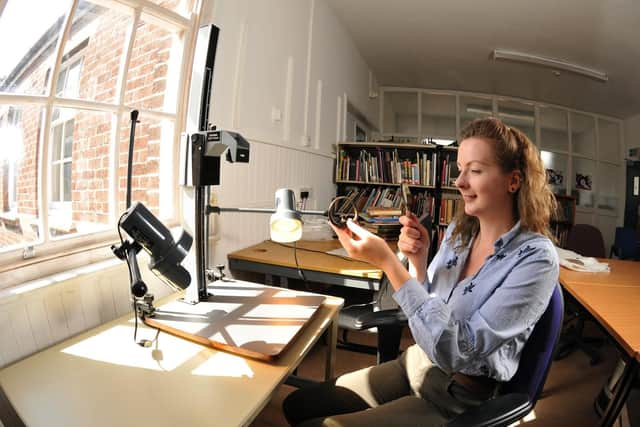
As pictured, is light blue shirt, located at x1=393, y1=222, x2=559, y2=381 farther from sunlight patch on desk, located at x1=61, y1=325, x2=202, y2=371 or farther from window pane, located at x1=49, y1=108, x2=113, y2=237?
window pane, located at x1=49, y1=108, x2=113, y2=237

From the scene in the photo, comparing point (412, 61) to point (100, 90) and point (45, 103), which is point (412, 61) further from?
point (45, 103)

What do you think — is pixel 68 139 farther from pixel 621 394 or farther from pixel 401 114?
pixel 401 114

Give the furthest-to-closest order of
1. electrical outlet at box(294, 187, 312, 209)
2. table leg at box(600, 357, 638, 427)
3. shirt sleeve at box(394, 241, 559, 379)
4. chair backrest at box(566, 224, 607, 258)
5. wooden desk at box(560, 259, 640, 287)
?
chair backrest at box(566, 224, 607, 258)
electrical outlet at box(294, 187, 312, 209)
wooden desk at box(560, 259, 640, 287)
table leg at box(600, 357, 638, 427)
shirt sleeve at box(394, 241, 559, 379)

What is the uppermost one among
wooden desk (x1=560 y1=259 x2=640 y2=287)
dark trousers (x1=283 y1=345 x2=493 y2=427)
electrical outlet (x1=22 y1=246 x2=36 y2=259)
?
electrical outlet (x1=22 y1=246 x2=36 y2=259)

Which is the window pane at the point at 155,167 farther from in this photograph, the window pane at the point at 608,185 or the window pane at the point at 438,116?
the window pane at the point at 608,185

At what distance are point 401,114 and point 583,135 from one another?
139 inches

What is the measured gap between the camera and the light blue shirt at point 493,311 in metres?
0.79

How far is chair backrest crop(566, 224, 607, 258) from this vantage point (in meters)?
3.47

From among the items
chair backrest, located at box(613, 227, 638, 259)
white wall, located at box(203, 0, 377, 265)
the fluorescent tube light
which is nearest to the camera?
white wall, located at box(203, 0, 377, 265)

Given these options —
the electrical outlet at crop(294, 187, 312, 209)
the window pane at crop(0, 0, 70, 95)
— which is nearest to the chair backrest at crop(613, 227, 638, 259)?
the electrical outlet at crop(294, 187, 312, 209)

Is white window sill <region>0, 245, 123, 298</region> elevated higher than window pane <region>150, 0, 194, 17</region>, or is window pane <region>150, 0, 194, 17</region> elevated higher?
window pane <region>150, 0, 194, 17</region>

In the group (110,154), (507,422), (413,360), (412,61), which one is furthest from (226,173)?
(412,61)

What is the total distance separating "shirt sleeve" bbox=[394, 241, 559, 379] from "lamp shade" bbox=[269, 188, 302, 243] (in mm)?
323

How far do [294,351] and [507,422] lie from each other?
1.70 feet
